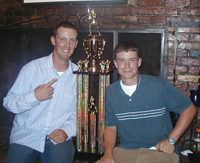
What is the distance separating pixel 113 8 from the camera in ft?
6.37

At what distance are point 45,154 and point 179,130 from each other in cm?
91

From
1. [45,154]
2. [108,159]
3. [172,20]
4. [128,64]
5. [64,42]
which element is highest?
[172,20]

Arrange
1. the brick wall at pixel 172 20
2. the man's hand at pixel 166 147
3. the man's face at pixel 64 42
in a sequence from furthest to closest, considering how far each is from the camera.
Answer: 1. the brick wall at pixel 172 20
2. the man's face at pixel 64 42
3. the man's hand at pixel 166 147

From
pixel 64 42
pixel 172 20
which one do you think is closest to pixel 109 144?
pixel 64 42

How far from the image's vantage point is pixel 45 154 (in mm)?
1415

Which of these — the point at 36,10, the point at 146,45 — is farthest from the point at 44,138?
the point at 36,10

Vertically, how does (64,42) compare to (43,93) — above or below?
above

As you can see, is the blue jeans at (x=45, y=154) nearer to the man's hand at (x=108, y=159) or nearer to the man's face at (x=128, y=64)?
the man's hand at (x=108, y=159)

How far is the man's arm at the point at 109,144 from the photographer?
3.81 ft

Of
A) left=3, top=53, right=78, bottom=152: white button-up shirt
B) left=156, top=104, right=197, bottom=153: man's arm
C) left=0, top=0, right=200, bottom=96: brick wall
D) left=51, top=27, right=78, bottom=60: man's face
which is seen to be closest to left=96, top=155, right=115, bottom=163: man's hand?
left=156, top=104, right=197, bottom=153: man's arm

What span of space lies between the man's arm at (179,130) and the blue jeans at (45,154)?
0.64 meters

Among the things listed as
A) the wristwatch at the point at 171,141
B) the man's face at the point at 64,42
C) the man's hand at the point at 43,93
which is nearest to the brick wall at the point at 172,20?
the man's face at the point at 64,42

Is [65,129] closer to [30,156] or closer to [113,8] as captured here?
[30,156]

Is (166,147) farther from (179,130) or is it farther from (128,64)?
(128,64)
